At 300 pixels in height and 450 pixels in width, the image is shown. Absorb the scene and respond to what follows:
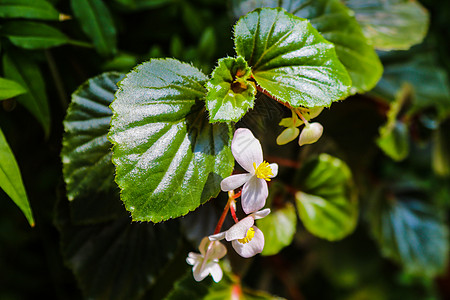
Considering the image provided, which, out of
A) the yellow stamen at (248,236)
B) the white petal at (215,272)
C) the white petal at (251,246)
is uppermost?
the yellow stamen at (248,236)

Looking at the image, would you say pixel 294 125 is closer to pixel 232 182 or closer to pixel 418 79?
pixel 232 182

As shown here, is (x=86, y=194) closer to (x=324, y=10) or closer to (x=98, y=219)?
(x=98, y=219)

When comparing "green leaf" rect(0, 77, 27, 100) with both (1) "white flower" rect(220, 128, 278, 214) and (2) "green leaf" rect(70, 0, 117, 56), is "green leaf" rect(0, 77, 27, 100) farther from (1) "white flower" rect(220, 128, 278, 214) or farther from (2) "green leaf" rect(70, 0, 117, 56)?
(1) "white flower" rect(220, 128, 278, 214)

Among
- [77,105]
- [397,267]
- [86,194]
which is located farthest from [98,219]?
[397,267]

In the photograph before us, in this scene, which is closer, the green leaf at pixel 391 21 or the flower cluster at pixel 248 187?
the flower cluster at pixel 248 187

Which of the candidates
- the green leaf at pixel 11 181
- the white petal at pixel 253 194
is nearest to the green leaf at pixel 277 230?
the white petal at pixel 253 194

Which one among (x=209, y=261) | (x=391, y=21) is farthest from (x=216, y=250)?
(x=391, y=21)

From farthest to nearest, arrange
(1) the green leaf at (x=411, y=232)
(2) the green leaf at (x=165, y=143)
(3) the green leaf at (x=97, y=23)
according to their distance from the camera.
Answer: (1) the green leaf at (x=411, y=232) → (3) the green leaf at (x=97, y=23) → (2) the green leaf at (x=165, y=143)

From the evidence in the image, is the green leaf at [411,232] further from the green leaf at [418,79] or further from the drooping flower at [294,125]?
the drooping flower at [294,125]
